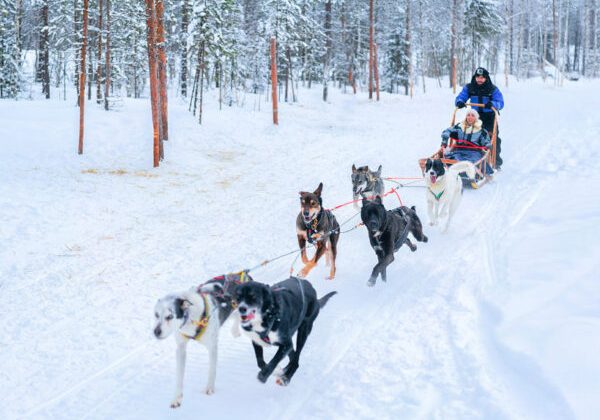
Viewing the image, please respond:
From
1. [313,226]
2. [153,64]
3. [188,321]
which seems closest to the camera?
[188,321]

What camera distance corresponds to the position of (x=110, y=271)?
760cm

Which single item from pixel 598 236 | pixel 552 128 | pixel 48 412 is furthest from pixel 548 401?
pixel 552 128

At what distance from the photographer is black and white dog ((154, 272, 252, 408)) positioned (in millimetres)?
3730

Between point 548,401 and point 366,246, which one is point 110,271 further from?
point 548,401

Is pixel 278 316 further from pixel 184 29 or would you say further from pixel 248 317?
pixel 184 29

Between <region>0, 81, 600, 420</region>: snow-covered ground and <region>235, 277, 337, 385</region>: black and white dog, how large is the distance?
339 mm

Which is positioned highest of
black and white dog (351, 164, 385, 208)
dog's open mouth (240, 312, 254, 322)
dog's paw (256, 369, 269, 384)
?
black and white dog (351, 164, 385, 208)

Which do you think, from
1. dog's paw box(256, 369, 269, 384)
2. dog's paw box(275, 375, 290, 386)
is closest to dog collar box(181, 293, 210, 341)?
dog's paw box(256, 369, 269, 384)

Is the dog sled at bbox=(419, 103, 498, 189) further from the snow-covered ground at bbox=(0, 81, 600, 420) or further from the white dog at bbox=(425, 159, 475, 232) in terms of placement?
the white dog at bbox=(425, 159, 475, 232)

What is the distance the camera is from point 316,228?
6.84 meters

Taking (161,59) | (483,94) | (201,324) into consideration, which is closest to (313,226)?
(201,324)

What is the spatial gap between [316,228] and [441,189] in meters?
3.10

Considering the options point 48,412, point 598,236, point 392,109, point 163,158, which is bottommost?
point 48,412

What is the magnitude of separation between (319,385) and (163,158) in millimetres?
13209
